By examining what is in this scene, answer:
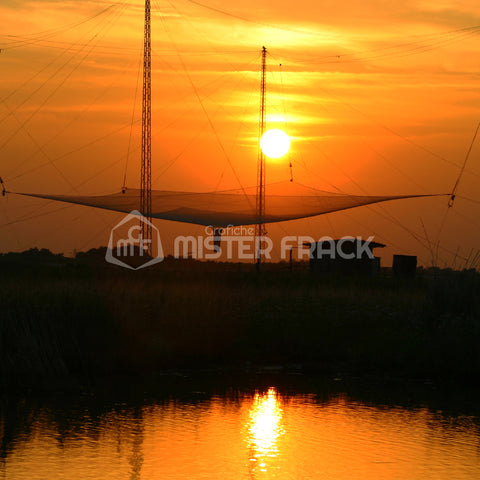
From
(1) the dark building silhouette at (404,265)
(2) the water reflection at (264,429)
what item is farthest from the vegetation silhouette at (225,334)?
(1) the dark building silhouette at (404,265)

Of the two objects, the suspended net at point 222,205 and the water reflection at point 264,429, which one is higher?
the suspended net at point 222,205

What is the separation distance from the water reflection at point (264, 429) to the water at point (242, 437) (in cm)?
1

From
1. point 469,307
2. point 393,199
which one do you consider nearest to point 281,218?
point 393,199

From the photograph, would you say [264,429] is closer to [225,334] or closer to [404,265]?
[225,334]

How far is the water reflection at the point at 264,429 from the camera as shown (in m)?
8.65

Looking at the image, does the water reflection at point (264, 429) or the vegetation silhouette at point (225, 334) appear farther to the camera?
the vegetation silhouette at point (225, 334)

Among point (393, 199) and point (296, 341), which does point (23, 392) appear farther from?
point (393, 199)

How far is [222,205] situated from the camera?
27797 millimetres

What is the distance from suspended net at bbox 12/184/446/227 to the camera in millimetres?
26766

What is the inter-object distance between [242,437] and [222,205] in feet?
60.5

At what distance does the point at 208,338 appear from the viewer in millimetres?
14508

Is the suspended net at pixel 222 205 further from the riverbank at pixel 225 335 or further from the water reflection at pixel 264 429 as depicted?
the water reflection at pixel 264 429

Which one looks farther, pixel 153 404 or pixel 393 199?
pixel 393 199

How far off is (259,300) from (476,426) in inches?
311
